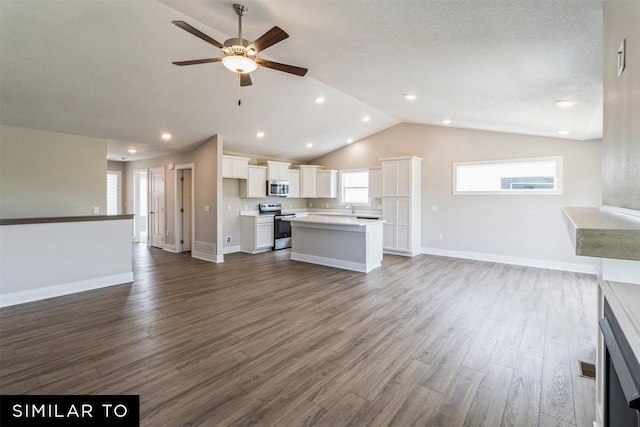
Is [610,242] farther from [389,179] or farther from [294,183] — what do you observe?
[294,183]

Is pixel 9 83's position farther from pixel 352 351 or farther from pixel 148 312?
pixel 352 351

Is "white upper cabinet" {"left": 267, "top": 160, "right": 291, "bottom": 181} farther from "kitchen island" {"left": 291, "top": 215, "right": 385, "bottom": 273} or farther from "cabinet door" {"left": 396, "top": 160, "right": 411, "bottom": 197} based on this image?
"cabinet door" {"left": 396, "top": 160, "right": 411, "bottom": 197}

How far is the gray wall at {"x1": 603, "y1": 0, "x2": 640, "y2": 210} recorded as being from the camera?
122 centimetres

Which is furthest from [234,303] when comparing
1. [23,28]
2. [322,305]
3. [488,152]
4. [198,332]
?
[488,152]

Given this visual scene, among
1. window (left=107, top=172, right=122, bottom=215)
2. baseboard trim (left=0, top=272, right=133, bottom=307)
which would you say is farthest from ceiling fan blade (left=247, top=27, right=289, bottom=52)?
window (left=107, top=172, right=122, bottom=215)

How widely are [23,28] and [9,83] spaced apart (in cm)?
120

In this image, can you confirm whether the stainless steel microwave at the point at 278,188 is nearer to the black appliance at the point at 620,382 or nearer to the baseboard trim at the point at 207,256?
the baseboard trim at the point at 207,256

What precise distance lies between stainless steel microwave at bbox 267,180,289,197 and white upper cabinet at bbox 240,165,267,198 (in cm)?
14

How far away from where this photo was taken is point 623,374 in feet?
2.46

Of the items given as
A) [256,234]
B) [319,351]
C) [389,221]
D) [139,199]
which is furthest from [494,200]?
[139,199]

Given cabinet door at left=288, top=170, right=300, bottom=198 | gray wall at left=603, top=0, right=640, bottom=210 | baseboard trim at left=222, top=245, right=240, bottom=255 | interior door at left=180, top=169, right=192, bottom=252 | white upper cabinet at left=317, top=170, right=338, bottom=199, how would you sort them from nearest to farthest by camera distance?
gray wall at left=603, top=0, right=640, bottom=210
baseboard trim at left=222, top=245, right=240, bottom=255
interior door at left=180, top=169, right=192, bottom=252
cabinet door at left=288, top=170, right=300, bottom=198
white upper cabinet at left=317, top=170, right=338, bottom=199

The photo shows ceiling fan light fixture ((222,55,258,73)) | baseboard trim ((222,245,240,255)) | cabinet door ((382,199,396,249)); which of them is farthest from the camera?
→ baseboard trim ((222,245,240,255))

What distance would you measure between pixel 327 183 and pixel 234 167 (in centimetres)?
284

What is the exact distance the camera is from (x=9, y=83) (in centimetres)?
363
